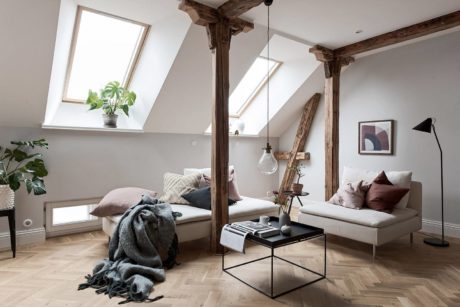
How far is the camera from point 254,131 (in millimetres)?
5727

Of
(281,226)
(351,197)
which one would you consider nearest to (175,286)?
(281,226)

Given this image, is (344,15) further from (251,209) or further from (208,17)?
(251,209)

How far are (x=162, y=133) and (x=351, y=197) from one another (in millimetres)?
2674

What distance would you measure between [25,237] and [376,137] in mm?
4823

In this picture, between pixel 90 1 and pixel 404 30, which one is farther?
pixel 404 30

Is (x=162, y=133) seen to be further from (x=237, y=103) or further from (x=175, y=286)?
(x=175, y=286)

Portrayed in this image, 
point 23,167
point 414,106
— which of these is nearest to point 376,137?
point 414,106

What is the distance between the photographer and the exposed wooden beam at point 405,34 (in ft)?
11.0

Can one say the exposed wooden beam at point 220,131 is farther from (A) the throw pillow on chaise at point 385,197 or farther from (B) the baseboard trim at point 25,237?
(B) the baseboard trim at point 25,237

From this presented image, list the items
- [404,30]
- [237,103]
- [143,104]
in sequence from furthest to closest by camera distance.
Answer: [237,103] < [143,104] < [404,30]

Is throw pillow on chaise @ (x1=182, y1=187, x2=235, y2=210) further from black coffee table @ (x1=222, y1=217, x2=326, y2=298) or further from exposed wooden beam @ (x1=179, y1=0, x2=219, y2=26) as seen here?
exposed wooden beam @ (x1=179, y1=0, x2=219, y2=26)

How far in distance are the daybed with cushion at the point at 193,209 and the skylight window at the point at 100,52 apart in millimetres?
1595

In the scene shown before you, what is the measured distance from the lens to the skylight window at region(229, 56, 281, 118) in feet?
17.3

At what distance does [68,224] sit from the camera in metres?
3.85
